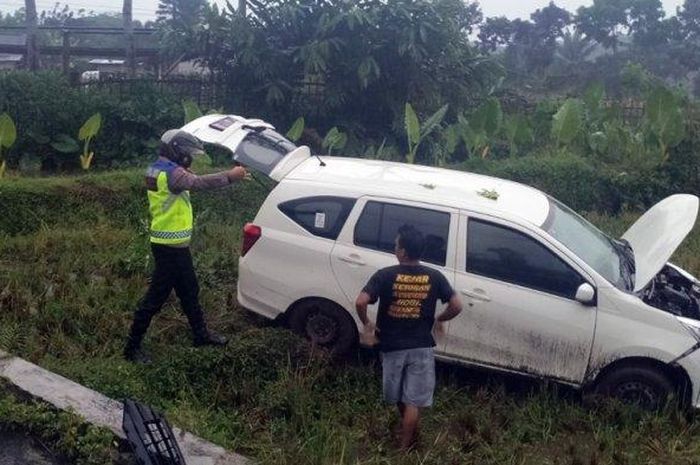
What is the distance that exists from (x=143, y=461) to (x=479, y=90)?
11892 millimetres

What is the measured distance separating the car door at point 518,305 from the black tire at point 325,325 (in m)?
0.78

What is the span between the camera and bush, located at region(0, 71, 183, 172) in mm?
12070

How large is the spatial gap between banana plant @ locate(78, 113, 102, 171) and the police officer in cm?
553

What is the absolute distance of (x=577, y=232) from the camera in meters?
7.05

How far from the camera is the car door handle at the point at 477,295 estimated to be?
655cm

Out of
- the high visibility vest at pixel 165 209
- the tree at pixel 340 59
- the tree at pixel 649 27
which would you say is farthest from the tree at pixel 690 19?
the high visibility vest at pixel 165 209

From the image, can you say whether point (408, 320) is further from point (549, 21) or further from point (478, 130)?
point (549, 21)

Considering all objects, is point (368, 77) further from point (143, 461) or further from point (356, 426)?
point (143, 461)

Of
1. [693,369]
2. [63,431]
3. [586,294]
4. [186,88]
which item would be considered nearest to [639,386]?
[693,369]

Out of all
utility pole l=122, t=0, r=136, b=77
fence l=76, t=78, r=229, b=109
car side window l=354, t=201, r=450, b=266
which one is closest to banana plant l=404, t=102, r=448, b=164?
fence l=76, t=78, r=229, b=109

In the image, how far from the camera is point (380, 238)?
6848mm

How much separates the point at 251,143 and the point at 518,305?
2411 mm

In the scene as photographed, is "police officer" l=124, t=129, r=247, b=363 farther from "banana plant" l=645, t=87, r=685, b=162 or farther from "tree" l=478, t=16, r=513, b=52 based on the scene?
"tree" l=478, t=16, r=513, b=52

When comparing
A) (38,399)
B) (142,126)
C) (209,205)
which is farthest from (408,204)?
(142,126)
